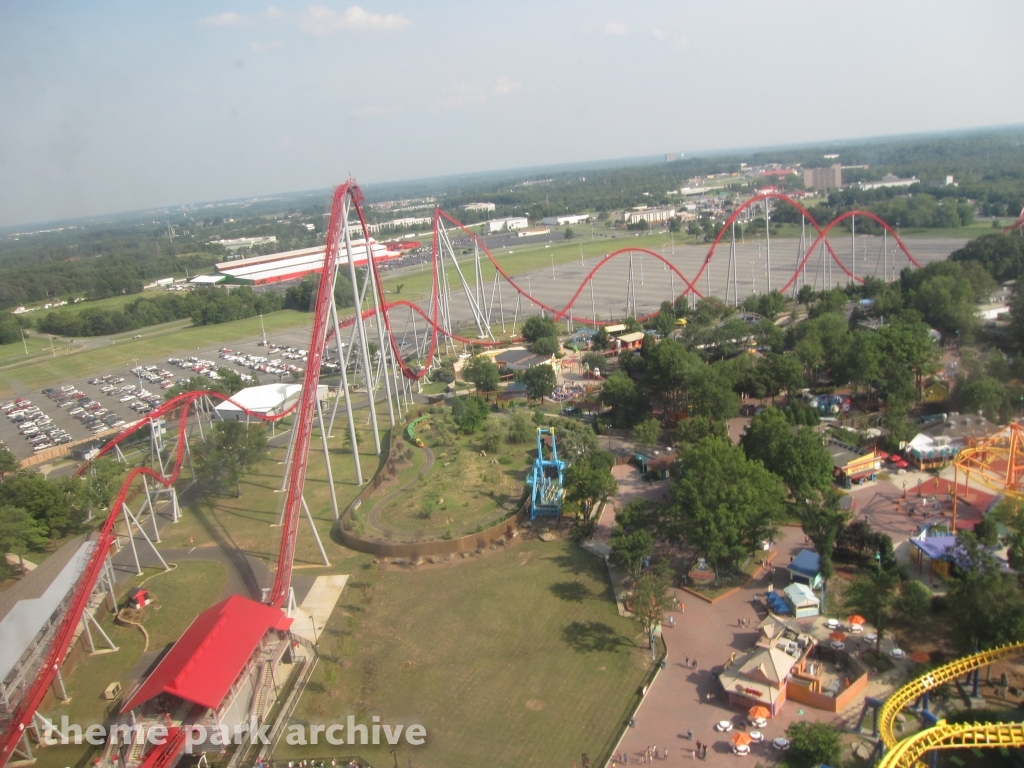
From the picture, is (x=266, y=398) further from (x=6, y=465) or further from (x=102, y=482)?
(x=102, y=482)

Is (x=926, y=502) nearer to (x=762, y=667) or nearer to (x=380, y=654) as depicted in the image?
(x=762, y=667)

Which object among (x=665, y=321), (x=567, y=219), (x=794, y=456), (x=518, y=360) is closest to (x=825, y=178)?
(x=567, y=219)

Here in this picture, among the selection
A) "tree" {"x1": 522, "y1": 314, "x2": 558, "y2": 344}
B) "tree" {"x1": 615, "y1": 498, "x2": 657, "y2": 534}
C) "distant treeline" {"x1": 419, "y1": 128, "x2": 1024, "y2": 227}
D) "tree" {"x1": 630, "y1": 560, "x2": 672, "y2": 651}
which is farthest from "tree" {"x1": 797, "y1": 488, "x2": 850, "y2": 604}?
"distant treeline" {"x1": 419, "y1": 128, "x2": 1024, "y2": 227}

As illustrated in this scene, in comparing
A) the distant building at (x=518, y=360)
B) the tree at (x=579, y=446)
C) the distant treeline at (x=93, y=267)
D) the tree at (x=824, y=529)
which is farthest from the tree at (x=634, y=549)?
the distant treeline at (x=93, y=267)

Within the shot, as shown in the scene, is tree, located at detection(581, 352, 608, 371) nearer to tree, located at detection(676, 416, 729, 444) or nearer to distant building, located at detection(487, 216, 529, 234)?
tree, located at detection(676, 416, 729, 444)

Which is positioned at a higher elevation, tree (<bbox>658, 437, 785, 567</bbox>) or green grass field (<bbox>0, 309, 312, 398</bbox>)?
tree (<bbox>658, 437, 785, 567</bbox>)

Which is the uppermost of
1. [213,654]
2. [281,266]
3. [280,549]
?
[281,266]

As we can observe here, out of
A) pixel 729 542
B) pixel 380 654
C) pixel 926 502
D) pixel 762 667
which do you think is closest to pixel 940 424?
pixel 926 502
